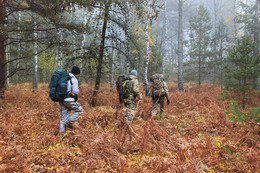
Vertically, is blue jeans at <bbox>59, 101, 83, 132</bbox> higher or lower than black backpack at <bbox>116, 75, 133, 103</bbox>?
lower

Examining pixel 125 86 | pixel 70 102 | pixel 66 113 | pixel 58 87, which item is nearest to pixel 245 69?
pixel 125 86

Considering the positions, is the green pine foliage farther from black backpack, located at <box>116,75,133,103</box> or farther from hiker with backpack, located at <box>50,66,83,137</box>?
hiker with backpack, located at <box>50,66,83,137</box>

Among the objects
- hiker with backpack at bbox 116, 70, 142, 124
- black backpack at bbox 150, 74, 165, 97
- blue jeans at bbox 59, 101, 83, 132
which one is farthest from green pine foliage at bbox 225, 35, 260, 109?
blue jeans at bbox 59, 101, 83, 132

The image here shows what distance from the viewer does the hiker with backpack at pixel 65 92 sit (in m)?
4.30

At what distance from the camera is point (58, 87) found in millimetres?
4340

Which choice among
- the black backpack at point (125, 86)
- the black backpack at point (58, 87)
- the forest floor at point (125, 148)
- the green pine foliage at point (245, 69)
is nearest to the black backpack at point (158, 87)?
the forest floor at point (125, 148)

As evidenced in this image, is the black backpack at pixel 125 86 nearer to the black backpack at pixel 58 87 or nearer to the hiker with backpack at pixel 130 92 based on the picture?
the hiker with backpack at pixel 130 92

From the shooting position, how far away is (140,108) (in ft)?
25.6

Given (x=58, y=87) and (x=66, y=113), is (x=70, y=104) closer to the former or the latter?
(x=66, y=113)

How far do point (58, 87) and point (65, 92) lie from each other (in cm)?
23

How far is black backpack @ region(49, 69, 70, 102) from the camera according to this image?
169 inches

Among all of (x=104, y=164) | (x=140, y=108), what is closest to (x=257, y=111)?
(x=140, y=108)

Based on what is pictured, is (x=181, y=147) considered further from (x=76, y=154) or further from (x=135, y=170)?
(x=76, y=154)

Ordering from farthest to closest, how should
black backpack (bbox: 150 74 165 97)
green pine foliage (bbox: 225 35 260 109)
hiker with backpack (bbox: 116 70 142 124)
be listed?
green pine foliage (bbox: 225 35 260 109) < black backpack (bbox: 150 74 165 97) < hiker with backpack (bbox: 116 70 142 124)
